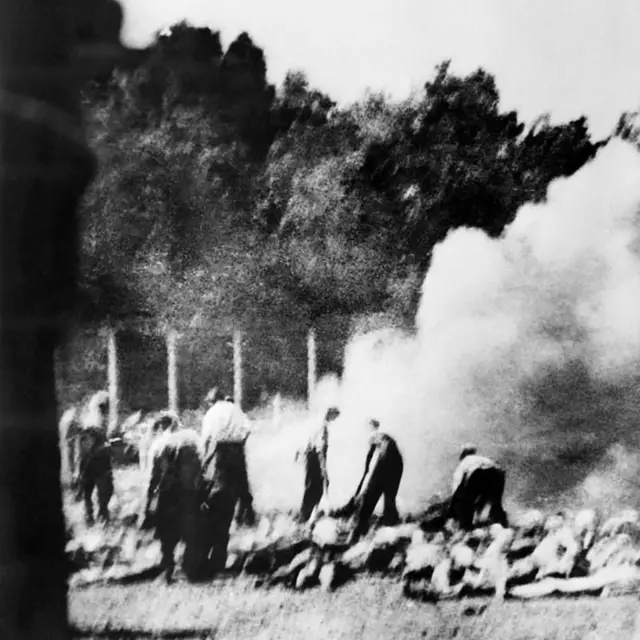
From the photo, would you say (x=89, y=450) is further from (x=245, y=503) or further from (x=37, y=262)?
(x=37, y=262)

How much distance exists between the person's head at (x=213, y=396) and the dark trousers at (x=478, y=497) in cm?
101

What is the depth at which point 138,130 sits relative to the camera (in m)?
3.10

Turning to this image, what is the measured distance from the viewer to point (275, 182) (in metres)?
3.10

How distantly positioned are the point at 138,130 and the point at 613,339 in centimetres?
209

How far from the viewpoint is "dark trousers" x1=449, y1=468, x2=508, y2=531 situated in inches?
118

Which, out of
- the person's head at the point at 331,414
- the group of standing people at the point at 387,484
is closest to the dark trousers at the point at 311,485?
the group of standing people at the point at 387,484

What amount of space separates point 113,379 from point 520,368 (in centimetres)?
163

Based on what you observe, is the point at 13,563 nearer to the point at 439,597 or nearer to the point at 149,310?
the point at 149,310

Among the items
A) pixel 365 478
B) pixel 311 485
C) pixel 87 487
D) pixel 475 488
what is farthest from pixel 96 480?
pixel 475 488

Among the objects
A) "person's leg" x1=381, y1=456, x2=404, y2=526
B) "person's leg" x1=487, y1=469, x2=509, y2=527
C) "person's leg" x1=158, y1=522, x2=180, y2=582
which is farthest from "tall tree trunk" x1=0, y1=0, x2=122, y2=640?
"person's leg" x1=487, y1=469, x2=509, y2=527

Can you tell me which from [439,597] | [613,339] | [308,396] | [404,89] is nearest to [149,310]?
[308,396]

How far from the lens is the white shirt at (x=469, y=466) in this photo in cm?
301

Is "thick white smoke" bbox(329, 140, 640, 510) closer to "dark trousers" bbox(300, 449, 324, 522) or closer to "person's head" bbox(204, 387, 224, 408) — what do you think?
"dark trousers" bbox(300, 449, 324, 522)

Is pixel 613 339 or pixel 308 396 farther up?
pixel 613 339
